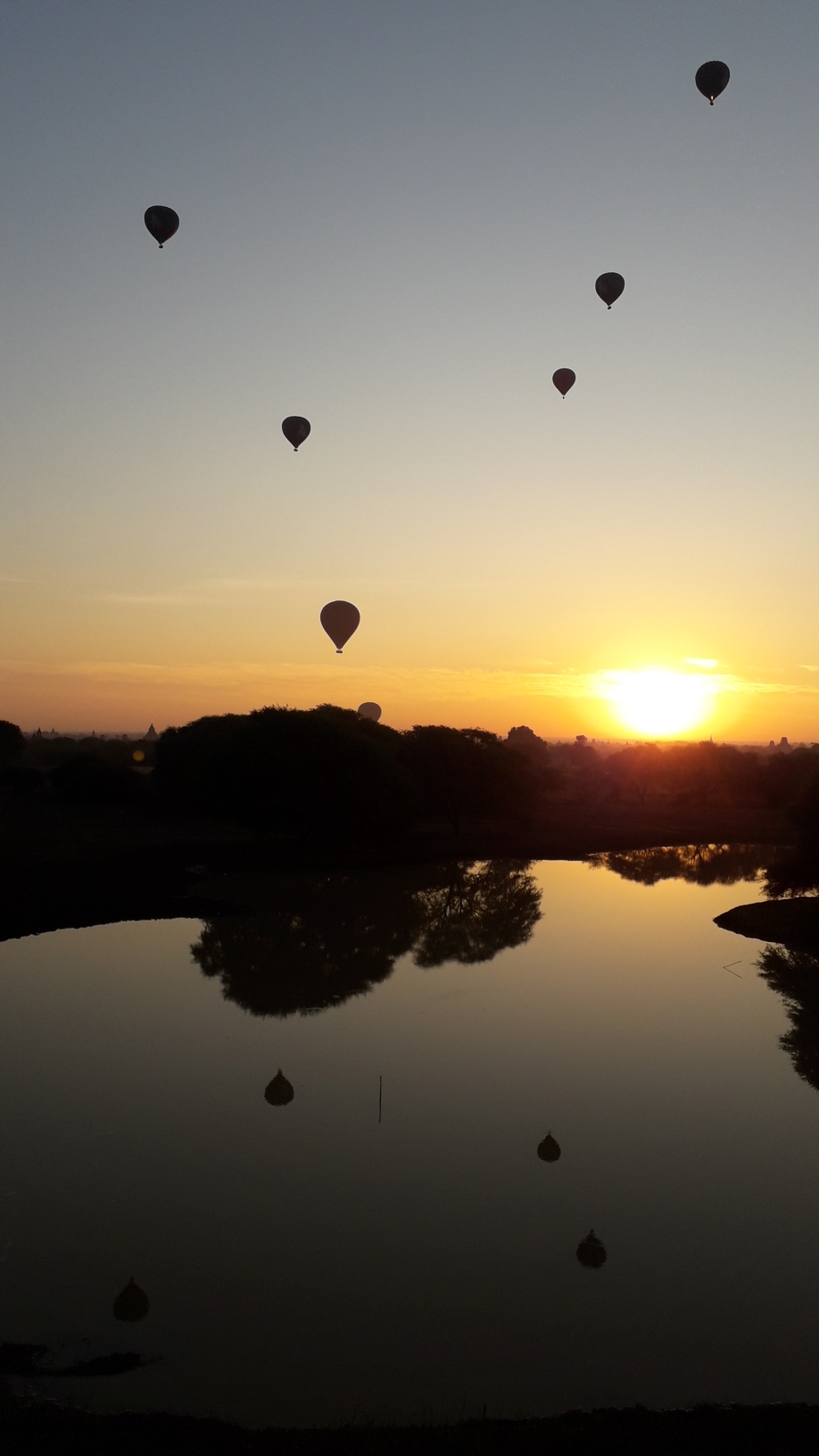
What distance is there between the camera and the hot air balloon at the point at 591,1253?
13.6 meters

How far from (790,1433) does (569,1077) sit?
12.2 metres

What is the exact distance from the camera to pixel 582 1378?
10938mm

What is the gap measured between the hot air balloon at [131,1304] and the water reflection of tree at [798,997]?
49.8 ft

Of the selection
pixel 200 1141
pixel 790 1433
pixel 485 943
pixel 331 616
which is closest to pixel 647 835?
pixel 331 616

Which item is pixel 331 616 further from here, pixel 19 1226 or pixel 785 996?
pixel 19 1226

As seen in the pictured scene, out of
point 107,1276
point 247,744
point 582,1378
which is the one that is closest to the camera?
point 582,1378

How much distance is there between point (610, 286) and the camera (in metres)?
44.3

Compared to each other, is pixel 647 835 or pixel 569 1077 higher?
pixel 647 835

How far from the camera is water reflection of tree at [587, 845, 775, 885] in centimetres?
6375

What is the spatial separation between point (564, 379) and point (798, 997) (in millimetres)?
31199

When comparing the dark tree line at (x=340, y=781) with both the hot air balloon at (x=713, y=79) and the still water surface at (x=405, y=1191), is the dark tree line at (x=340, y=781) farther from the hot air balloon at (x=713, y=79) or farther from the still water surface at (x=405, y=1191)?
the hot air balloon at (x=713, y=79)

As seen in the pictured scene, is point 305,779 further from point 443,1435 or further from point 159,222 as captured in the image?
point 443,1435

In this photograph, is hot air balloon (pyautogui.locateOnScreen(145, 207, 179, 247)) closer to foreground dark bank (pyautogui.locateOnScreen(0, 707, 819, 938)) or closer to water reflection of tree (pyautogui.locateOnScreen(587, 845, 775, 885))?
foreground dark bank (pyautogui.locateOnScreen(0, 707, 819, 938))

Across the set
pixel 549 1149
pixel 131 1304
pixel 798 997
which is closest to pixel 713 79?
pixel 798 997
